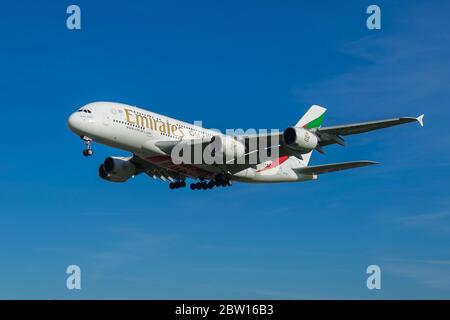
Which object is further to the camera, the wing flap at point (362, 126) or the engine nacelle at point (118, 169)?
the engine nacelle at point (118, 169)

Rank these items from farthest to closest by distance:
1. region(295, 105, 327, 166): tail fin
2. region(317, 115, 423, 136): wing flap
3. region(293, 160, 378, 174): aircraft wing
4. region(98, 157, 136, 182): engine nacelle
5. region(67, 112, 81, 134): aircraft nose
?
region(295, 105, 327, 166): tail fin
region(98, 157, 136, 182): engine nacelle
region(293, 160, 378, 174): aircraft wing
region(67, 112, 81, 134): aircraft nose
region(317, 115, 423, 136): wing flap

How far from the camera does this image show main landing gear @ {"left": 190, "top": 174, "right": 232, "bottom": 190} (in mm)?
52344

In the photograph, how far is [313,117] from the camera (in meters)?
61.7

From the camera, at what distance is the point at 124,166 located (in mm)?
55531

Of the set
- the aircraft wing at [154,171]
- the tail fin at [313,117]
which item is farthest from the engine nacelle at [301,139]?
the tail fin at [313,117]

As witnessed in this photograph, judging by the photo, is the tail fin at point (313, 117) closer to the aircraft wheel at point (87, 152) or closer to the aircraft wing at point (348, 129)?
the aircraft wing at point (348, 129)

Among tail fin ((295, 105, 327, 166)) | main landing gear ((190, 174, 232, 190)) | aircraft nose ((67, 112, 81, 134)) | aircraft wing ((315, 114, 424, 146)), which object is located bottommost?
main landing gear ((190, 174, 232, 190))

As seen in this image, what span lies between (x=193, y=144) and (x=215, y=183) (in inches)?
213

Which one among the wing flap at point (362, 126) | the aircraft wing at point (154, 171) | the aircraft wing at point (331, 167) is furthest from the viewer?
the aircraft wing at point (154, 171)

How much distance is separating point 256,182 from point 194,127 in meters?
6.96

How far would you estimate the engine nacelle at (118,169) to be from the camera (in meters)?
55.4

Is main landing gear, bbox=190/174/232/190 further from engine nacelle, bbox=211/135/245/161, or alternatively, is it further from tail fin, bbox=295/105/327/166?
tail fin, bbox=295/105/327/166

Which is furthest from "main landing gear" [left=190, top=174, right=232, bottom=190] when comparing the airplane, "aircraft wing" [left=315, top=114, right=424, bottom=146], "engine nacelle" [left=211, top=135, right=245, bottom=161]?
"aircraft wing" [left=315, top=114, right=424, bottom=146]

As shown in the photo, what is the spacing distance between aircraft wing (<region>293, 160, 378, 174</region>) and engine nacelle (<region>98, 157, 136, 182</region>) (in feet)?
42.9
